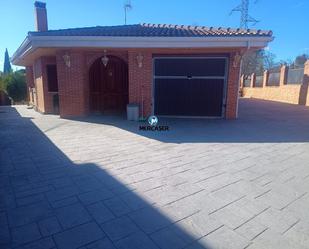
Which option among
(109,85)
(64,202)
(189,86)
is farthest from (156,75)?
(64,202)

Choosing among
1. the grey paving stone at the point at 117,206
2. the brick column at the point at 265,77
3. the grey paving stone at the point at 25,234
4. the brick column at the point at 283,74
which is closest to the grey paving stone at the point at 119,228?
the grey paving stone at the point at 117,206

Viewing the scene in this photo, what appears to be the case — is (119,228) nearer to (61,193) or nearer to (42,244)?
(42,244)

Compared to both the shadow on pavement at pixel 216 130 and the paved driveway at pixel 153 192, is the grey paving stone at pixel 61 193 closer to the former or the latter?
the paved driveway at pixel 153 192

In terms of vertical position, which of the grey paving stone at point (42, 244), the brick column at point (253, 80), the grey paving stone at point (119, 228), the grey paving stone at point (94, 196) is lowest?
the grey paving stone at point (42, 244)

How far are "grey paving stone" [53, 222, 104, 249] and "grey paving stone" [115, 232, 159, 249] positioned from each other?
0.24 m

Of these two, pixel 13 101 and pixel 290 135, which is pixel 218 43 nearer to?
pixel 290 135

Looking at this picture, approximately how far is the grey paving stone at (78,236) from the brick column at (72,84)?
307 inches

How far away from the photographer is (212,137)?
6641mm

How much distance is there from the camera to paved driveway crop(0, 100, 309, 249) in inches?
95.0

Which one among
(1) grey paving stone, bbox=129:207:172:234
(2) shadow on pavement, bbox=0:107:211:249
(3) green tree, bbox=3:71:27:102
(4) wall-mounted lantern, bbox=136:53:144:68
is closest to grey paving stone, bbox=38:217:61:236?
(2) shadow on pavement, bbox=0:107:211:249

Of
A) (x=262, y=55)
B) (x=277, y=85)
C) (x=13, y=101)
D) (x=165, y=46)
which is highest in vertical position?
(x=262, y=55)

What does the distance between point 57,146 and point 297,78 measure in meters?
18.2

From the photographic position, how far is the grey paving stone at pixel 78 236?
228 cm

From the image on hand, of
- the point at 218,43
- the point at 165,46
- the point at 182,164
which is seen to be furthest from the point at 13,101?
the point at 182,164
